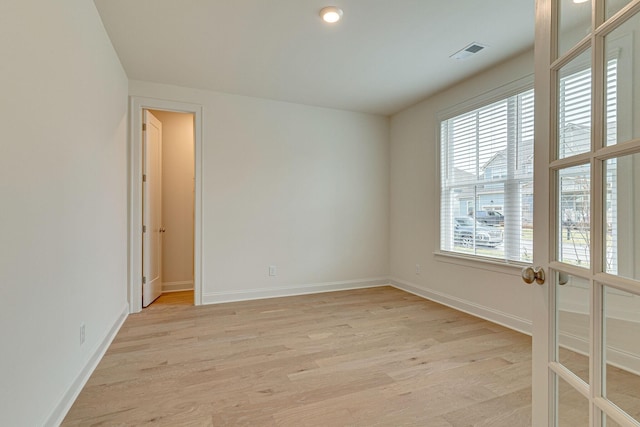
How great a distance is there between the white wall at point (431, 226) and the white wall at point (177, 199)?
3.10 meters

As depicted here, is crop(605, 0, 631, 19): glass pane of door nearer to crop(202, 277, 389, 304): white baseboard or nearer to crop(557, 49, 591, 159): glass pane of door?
crop(557, 49, 591, 159): glass pane of door

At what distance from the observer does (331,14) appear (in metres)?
2.30

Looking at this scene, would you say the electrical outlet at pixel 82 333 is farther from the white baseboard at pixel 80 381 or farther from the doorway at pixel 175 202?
the doorway at pixel 175 202

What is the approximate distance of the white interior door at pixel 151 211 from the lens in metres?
3.59

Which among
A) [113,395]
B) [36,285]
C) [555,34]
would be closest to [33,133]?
[36,285]

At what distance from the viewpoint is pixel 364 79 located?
346cm

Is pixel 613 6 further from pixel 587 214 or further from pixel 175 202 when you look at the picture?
pixel 175 202

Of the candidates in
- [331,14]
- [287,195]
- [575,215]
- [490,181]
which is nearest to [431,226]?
[490,181]

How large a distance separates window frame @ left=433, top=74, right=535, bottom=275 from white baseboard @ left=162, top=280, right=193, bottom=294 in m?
3.55

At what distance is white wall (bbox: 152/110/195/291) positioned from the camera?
449 centimetres

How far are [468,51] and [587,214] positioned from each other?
2.54 metres

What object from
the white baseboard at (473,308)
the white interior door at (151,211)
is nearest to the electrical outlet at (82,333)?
the white interior door at (151,211)

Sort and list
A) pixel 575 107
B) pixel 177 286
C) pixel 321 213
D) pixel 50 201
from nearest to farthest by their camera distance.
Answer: pixel 575 107, pixel 50 201, pixel 321 213, pixel 177 286

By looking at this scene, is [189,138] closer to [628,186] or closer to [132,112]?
[132,112]
